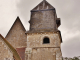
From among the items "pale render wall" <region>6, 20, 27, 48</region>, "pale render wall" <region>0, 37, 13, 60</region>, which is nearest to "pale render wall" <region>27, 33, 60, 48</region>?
"pale render wall" <region>6, 20, 27, 48</region>

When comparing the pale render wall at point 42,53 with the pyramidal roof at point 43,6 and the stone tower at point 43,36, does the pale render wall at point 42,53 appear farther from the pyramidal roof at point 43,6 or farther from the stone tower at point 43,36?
the pyramidal roof at point 43,6

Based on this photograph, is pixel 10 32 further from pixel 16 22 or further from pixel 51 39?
pixel 51 39

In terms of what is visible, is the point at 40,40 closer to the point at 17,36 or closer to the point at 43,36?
the point at 43,36

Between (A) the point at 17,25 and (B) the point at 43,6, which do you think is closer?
(A) the point at 17,25

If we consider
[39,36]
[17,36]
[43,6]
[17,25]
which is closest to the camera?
[39,36]

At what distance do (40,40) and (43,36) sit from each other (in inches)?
26.7

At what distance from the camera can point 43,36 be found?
17.4 m

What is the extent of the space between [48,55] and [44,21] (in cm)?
504

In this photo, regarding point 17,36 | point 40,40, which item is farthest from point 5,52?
point 17,36

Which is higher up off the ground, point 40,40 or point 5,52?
point 40,40

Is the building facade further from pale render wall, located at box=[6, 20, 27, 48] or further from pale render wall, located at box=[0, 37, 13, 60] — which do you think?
pale render wall, located at box=[0, 37, 13, 60]

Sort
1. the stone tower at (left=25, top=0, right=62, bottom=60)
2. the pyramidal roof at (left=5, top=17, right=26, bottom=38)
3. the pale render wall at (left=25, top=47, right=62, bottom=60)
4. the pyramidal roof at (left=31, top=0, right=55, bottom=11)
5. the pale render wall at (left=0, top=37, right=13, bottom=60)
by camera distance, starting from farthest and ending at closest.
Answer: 1. the pyramidal roof at (left=31, top=0, right=55, bottom=11)
2. the pyramidal roof at (left=5, top=17, right=26, bottom=38)
3. the stone tower at (left=25, top=0, right=62, bottom=60)
4. the pale render wall at (left=25, top=47, right=62, bottom=60)
5. the pale render wall at (left=0, top=37, right=13, bottom=60)

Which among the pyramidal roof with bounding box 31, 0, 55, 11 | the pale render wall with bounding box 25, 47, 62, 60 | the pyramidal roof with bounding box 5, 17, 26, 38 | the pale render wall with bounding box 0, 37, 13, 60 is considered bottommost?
the pale render wall with bounding box 25, 47, 62, 60

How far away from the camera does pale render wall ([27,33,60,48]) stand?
16922mm
